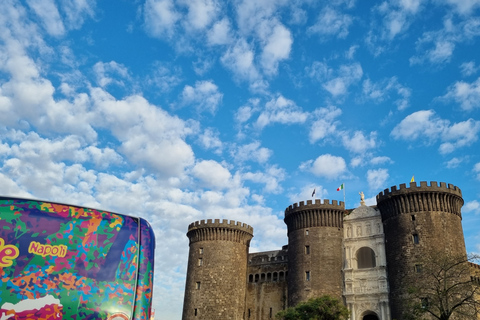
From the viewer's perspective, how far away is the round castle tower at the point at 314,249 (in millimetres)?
46750

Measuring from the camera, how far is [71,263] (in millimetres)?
7176

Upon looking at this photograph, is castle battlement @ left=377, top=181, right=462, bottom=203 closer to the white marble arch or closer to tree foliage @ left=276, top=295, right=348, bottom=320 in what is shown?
the white marble arch

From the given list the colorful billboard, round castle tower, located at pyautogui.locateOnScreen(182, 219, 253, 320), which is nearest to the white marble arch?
round castle tower, located at pyautogui.locateOnScreen(182, 219, 253, 320)

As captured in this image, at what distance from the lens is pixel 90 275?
283 inches

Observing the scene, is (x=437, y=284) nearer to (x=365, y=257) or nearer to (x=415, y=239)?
(x=415, y=239)

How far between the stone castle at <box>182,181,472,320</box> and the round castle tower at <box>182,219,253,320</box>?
12cm

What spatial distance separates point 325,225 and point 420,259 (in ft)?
37.3

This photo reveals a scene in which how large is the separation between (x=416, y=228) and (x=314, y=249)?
11253mm

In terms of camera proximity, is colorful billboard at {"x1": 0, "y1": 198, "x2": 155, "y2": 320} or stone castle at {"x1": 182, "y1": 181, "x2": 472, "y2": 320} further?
stone castle at {"x1": 182, "y1": 181, "x2": 472, "y2": 320}

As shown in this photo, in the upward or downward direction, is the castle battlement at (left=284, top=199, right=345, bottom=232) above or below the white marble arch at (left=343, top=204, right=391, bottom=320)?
above

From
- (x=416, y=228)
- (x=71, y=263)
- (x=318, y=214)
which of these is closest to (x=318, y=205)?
(x=318, y=214)

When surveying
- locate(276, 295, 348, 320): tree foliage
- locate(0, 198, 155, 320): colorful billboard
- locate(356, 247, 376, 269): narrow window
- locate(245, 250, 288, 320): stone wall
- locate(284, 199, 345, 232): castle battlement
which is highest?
locate(284, 199, 345, 232): castle battlement

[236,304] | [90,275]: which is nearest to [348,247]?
[236,304]

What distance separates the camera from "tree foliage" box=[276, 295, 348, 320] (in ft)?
129
